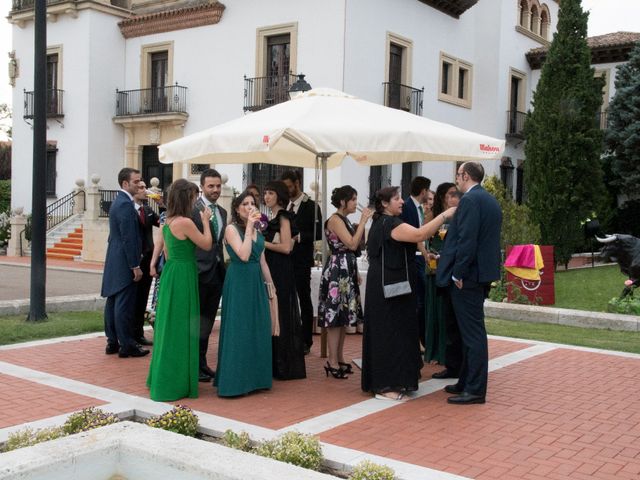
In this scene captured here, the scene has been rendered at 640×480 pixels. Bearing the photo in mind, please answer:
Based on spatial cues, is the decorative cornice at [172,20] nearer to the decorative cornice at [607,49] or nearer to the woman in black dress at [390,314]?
the decorative cornice at [607,49]

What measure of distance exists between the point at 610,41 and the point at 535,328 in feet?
70.8

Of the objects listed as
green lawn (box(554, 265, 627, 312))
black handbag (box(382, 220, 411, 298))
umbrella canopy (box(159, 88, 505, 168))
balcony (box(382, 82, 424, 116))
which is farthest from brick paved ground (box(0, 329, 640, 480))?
balcony (box(382, 82, 424, 116))

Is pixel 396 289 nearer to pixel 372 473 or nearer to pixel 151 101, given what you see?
pixel 372 473

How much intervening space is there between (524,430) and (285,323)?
2413 millimetres

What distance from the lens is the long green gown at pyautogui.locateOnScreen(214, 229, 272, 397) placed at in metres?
6.04

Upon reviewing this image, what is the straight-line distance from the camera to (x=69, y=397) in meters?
5.94

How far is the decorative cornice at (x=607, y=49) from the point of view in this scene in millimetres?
27406

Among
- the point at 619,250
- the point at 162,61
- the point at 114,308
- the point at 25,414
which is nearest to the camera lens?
the point at 25,414

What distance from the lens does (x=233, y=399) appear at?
19.8 ft

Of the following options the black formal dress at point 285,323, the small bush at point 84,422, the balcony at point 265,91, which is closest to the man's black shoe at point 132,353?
the black formal dress at point 285,323

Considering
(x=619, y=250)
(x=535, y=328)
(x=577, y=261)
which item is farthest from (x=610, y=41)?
(x=535, y=328)

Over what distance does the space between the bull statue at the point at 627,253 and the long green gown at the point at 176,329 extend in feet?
24.8

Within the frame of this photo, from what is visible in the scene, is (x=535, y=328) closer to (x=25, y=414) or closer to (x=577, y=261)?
(x=25, y=414)

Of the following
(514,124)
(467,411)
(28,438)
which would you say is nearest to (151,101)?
(514,124)
